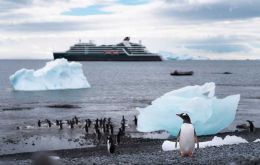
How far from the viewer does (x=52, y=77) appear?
57.2 meters

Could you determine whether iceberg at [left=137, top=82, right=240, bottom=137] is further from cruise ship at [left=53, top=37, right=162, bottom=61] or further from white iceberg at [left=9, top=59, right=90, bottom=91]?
cruise ship at [left=53, top=37, right=162, bottom=61]

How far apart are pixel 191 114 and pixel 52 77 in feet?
121

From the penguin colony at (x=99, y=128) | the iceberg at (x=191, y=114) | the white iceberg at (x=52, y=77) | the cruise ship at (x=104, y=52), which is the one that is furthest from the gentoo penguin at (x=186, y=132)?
the cruise ship at (x=104, y=52)

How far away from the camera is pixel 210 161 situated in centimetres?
916

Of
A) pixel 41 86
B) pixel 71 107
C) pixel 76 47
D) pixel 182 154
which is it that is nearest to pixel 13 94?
pixel 41 86

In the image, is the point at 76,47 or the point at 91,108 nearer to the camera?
the point at 91,108

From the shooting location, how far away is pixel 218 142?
17.4 meters

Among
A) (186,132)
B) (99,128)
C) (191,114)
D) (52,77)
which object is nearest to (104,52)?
(52,77)

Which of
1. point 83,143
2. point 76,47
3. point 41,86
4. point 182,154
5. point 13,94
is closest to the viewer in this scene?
point 182,154

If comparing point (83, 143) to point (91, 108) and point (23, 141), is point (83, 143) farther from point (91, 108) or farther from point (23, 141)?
point (91, 108)

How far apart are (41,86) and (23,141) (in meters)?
36.5

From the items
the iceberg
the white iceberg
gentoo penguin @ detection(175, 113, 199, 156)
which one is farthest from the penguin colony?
the white iceberg

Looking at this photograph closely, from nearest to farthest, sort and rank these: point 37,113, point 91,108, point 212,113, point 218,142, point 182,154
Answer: point 182,154
point 218,142
point 212,113
point 37,113
point 91,108

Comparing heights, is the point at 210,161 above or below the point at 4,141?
above
